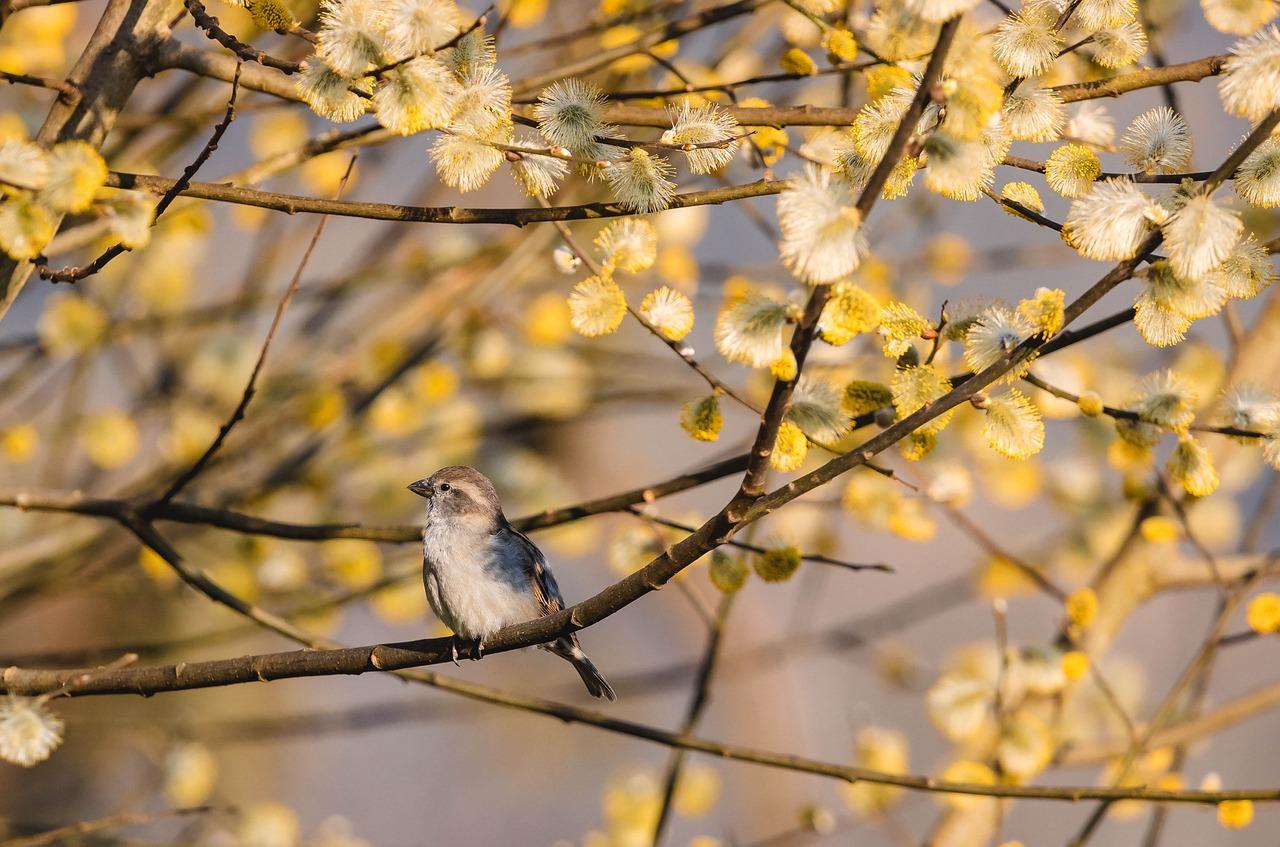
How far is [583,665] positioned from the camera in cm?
321

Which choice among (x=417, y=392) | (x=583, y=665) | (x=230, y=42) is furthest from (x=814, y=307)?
(x=417, y=392)

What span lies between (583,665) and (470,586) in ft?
1.36

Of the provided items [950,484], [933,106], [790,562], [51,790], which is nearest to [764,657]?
[950,484]

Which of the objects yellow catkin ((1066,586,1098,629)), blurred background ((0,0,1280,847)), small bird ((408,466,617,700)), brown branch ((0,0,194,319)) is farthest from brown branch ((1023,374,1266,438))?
brown branch ((0,0,194,319))

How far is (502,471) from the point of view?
4781mm

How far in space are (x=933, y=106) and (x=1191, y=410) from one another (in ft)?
2.81

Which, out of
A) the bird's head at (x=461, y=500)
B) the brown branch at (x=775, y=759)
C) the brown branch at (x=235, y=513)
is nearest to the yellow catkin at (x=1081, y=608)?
the brown branch at (x=775, y=759)

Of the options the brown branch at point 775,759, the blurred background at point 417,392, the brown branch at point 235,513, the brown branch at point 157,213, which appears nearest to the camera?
the brown branch at point 157,213

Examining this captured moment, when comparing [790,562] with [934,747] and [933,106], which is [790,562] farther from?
[934,747]

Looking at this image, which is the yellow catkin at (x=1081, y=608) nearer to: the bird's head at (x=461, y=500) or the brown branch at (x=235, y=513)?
the brown branch at (x=235, y=513)

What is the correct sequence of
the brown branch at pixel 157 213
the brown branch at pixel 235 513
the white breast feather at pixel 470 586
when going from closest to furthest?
the brown branch at pixel 157 213 < the brown branch at pixel 235 513 < the white breast feather at pixel 470 586

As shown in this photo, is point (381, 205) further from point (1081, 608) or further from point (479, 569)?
point (1081, 608)

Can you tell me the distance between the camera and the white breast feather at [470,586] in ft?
9.77

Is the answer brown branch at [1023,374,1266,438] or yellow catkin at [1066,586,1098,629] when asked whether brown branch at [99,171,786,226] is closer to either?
brown branch at [1023,374,1266,438]
